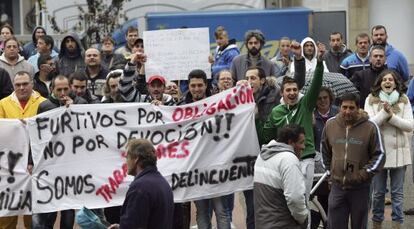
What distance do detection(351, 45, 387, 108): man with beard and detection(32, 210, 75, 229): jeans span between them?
4.24 meters

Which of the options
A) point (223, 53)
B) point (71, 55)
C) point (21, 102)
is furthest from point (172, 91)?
point (223, 53)

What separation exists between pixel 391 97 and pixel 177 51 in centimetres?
281

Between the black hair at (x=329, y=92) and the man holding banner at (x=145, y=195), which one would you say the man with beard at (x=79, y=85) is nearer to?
the black hair at (x=329, y=92)

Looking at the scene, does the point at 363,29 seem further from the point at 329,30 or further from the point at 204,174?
the point at 204,174

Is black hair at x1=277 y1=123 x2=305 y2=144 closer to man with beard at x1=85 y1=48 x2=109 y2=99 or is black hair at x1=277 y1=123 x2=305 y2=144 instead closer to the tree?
man with beard at x1=85 y1=48 x2=109 y2=99

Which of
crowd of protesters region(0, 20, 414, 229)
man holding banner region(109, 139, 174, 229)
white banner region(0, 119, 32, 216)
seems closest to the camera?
man holding banner region(109, 139, 174, 229)

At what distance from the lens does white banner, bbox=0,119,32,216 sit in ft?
34.7

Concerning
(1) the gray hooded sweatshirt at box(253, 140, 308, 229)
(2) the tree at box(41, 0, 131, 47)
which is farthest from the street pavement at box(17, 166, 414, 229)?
(2) the tree at box(41, 0, 131, 47)

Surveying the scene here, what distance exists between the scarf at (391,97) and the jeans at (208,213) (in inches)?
91.4

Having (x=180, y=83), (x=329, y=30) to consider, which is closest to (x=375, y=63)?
(x=180, y=83)

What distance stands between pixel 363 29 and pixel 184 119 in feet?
47.2

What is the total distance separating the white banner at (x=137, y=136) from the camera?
34.8 ft

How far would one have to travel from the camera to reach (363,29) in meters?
24.5

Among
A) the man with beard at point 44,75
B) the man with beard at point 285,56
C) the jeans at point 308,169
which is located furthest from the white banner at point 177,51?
the jeans at point 308,169
